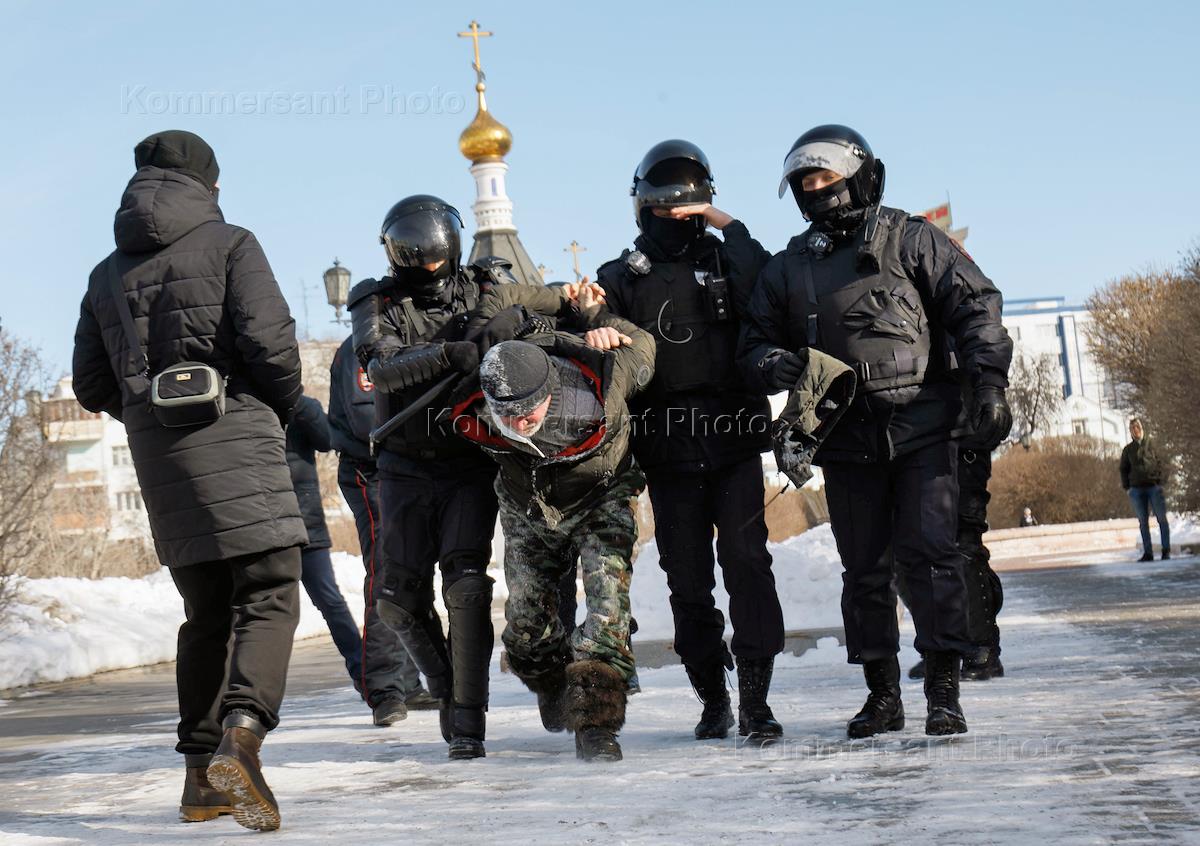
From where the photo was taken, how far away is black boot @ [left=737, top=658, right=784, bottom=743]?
5590 millimetres

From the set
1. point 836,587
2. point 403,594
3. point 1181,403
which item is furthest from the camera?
point 1181,403

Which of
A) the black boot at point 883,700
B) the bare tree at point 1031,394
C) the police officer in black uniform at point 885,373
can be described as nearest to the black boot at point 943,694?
the police officer in black uniform at point 885,373

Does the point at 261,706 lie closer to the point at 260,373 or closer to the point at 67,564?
the point at 260,373

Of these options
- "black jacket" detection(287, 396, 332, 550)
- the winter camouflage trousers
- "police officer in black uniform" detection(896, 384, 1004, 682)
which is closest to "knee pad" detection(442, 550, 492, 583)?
the winter camouflage trousers

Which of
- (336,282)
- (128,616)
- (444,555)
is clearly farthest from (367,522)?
(336,282)

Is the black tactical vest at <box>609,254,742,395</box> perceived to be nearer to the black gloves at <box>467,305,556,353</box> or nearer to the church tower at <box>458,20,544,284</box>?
the black gloves at <box>467,305,556,353</box>

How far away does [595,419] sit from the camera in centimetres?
542

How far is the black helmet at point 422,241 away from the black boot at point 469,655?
4.09 ft

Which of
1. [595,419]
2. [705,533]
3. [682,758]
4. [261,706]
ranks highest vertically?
[595,419]

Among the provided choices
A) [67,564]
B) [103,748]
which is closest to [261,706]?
[103,748]

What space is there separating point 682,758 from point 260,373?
1.98 m

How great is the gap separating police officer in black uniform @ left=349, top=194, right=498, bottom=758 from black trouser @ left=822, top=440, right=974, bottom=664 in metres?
1.41

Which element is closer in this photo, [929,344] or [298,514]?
[298,514]

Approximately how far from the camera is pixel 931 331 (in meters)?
5.86
